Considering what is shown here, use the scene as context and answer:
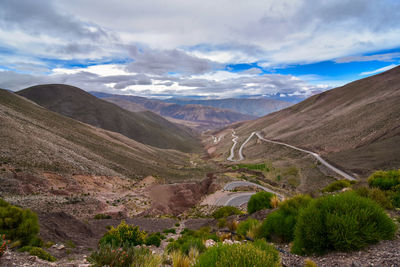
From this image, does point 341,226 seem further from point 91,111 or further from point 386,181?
point 91,111

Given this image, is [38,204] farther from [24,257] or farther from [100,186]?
[24,257]

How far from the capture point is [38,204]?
19625mm

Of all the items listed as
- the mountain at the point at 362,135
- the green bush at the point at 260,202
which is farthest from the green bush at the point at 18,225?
the mountain at the point at 362,135

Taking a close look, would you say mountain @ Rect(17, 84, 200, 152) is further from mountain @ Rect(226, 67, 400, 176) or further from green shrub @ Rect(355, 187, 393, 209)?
green shrub @ Rect(355, 187, 393, 209)

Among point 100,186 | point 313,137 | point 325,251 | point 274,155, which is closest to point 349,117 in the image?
point 313,137

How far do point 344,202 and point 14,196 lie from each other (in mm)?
25645

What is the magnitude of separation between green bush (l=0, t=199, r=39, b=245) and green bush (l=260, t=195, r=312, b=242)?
923cm

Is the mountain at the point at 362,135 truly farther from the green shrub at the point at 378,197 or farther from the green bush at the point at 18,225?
the green bush at the point at 18,225

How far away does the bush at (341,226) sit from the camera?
19.0 feet

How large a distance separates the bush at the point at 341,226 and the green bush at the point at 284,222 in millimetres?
1901

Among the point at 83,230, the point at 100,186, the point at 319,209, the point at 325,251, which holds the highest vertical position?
the point at 319,209

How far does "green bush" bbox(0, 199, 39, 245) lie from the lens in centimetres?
800

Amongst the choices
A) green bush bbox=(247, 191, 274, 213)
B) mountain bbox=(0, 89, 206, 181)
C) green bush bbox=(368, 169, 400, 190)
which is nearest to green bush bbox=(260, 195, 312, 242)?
green bush bbox=(368, 169, 400, 190)

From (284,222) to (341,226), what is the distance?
10.9 feet
